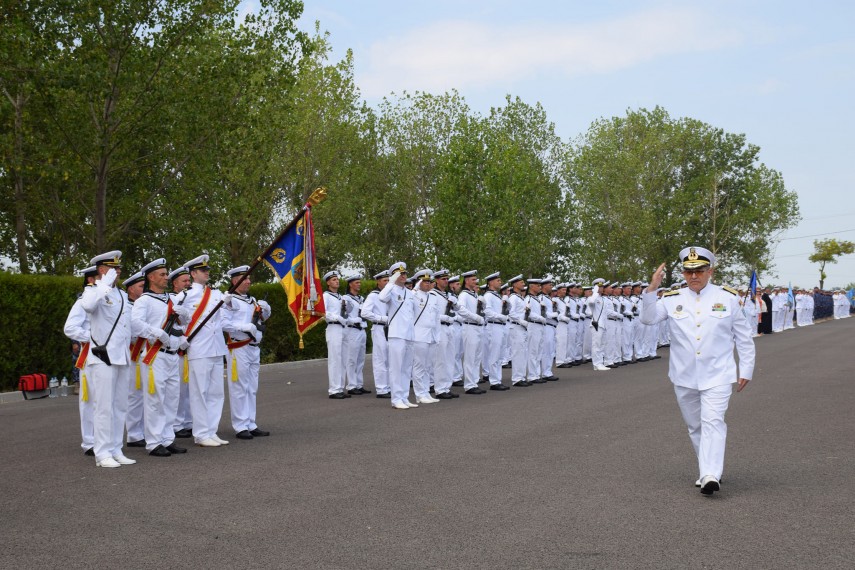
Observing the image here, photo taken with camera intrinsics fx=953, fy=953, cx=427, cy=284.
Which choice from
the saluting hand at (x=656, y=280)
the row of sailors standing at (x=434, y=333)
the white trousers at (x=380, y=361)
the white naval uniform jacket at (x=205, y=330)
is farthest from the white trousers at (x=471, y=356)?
the saluting hand at (x=656, y=280)

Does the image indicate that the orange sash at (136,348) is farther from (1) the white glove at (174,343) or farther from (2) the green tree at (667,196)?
(2) the green tree at (667,196)

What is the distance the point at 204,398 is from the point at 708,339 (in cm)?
577

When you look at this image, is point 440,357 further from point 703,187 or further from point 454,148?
point 703,187

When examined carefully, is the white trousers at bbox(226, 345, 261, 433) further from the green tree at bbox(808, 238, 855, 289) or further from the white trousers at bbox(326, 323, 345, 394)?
the green tree at bbox(808, 238, 855, 289)

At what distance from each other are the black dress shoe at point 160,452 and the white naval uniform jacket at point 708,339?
529 centimetres

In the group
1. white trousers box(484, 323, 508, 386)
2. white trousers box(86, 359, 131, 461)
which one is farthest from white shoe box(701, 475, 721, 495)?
white trousers box(484, 323, 508, 386)

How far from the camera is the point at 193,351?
10961 millimetres

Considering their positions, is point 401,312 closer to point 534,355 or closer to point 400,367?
point 400,367

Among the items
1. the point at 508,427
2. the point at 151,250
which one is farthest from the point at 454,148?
the point at 508,427

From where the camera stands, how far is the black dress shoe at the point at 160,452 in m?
10.2

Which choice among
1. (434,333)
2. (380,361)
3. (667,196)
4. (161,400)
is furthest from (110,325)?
(667,196)

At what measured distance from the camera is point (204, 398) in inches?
432

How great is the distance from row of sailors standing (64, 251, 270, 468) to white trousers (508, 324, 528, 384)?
310 inches

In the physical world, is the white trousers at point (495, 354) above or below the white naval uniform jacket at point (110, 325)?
below
